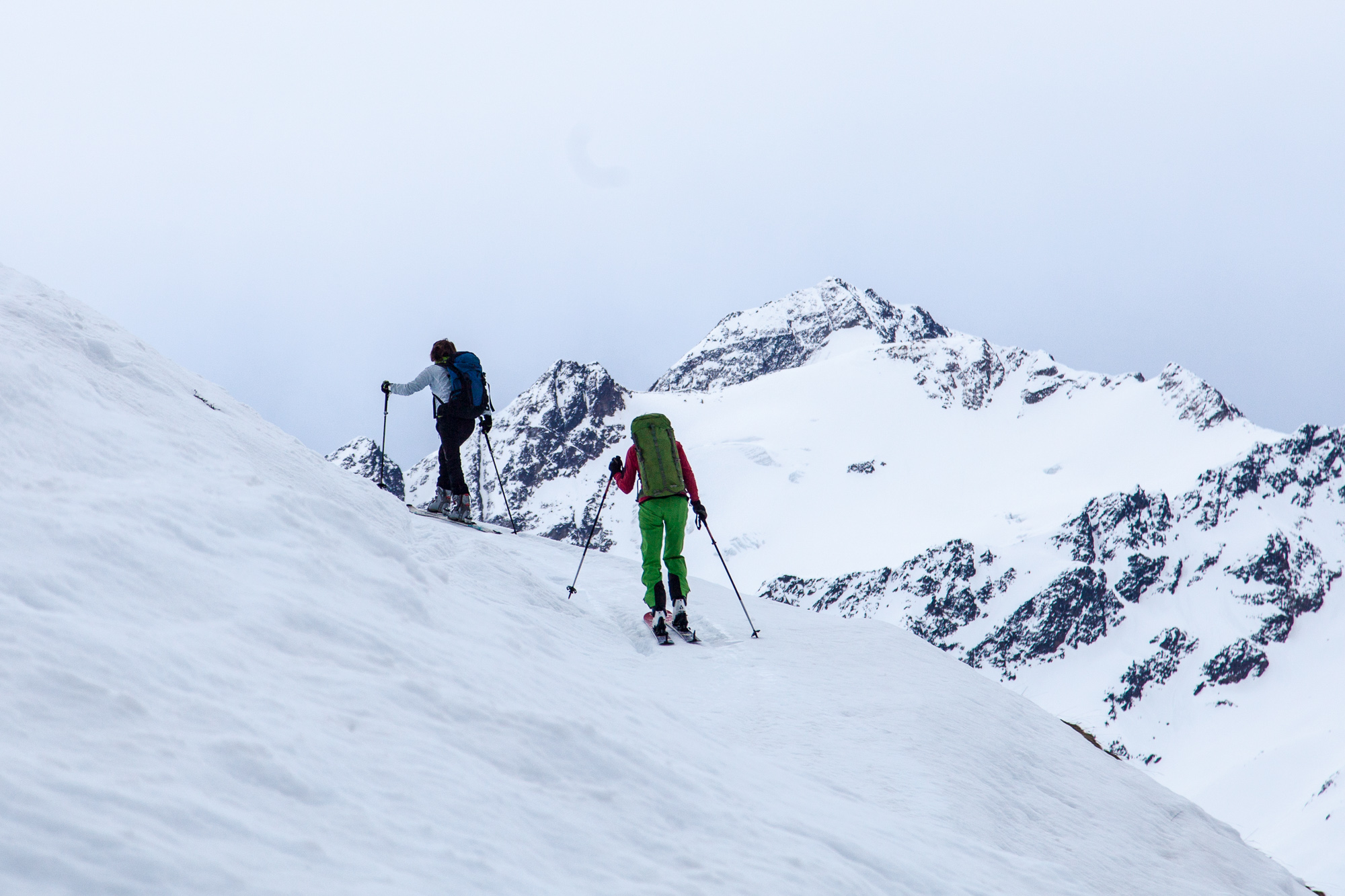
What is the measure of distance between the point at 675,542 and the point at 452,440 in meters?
4.09

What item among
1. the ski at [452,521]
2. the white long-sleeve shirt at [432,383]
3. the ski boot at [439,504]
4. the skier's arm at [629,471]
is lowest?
the ski at [452,521]

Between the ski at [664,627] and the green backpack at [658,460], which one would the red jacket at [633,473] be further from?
the ski at [664,627]

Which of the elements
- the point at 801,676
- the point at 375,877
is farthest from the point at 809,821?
the point at 801,676

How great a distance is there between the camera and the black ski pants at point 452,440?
12.8 meters

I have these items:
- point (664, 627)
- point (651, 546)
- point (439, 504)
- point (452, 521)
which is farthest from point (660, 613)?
point (439, 504)

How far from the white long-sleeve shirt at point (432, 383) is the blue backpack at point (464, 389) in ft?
0.17

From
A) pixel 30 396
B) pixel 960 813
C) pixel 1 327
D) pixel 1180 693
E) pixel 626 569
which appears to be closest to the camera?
pixel 960 813

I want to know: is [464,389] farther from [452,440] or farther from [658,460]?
[658,460]

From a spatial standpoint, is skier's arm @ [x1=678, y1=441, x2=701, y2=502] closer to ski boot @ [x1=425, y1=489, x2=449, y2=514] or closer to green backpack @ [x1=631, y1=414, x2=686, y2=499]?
green backpack @ [x1=631, y1=414, x2=686, y2=499]

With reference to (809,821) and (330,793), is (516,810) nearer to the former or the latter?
(330,793)

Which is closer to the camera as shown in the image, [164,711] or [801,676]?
[164,711]

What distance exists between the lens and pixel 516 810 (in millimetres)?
4719

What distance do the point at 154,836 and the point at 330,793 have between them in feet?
2.79

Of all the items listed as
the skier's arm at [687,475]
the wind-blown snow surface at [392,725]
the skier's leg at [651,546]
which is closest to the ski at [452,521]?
the wind-blown snow surface at [392,725]
